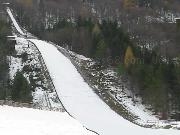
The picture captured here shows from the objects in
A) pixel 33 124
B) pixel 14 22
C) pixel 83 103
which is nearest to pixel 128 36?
pixel 83 103

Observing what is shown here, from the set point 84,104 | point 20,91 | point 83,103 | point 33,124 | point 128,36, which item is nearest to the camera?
point 33,124

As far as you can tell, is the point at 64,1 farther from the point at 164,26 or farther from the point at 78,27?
the point at 78,27

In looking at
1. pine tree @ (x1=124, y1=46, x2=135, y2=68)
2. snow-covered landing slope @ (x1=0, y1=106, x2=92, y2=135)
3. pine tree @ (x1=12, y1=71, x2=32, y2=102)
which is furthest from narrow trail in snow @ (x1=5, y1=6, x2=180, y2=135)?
snow-covered landing slope @ (x1=0, y1=106, x2=92, y2=135)

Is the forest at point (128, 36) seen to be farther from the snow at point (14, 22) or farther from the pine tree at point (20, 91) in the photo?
the pine tree at point (20, 91)

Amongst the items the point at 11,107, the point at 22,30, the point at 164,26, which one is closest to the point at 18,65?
the point at 11,107

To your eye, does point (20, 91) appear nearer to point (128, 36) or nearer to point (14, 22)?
point (128, 36)

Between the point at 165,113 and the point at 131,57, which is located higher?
the point at 131,57
